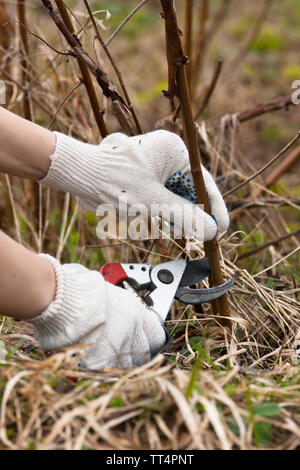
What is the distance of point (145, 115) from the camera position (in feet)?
13.3

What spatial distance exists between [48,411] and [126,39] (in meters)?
5.29

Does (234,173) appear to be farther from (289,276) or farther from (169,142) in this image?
(169,142)

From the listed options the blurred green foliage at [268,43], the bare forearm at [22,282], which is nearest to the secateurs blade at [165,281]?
the bare forearm at [22,282]

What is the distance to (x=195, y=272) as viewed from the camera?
1.48 metres

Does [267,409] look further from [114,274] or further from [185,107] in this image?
[185,107]

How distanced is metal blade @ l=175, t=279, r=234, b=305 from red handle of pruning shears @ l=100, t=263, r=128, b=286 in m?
0.16

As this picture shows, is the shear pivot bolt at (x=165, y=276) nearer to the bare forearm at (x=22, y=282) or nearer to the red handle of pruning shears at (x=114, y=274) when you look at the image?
the red handle of pruning shears at (x=114, y=274)

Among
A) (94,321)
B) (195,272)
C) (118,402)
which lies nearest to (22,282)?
(94,321)

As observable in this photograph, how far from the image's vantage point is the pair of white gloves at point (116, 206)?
1180mm

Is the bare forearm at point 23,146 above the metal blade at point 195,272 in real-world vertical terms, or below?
above

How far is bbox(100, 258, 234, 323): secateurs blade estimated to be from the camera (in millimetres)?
1409

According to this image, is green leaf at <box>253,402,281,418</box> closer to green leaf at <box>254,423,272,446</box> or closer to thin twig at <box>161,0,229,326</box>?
green leaf at <box>254,423,272,446</box>

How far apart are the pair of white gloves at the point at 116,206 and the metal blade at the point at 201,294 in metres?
0.13

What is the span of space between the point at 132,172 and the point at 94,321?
1.42 ft
